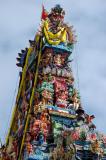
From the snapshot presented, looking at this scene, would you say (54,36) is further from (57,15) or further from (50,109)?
(50,109)

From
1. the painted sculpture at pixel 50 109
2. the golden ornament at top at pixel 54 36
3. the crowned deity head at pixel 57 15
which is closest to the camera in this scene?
the painted sculpture at pixel 50 109

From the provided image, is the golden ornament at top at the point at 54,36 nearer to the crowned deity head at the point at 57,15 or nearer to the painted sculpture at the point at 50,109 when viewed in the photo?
the painted sculpture at the point at 50,109

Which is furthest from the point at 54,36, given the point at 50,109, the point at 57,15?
the point at 50,109

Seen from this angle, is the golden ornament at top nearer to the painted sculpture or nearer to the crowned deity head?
the painted sculpture

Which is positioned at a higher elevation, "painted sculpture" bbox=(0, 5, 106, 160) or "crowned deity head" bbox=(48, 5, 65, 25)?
"crowned deity head" bbox=(48, 5, 65, 25)

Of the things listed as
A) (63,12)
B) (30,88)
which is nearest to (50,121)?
(30,88)

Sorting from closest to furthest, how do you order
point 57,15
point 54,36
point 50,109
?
point 50,109, point 54,36, point 57,15

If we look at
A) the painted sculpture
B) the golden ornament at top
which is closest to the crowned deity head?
the painted sculpture

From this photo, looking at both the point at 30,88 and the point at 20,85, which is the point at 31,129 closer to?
the point at 30,88

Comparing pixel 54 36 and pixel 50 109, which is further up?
pixel 54 36

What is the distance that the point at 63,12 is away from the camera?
61.8 m

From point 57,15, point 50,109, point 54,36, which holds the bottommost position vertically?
point 50,109

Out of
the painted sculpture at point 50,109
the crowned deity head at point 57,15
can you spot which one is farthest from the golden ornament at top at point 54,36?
the crowned deity head at point 57,15

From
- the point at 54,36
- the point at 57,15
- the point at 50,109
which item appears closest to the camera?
the point at 50,109
